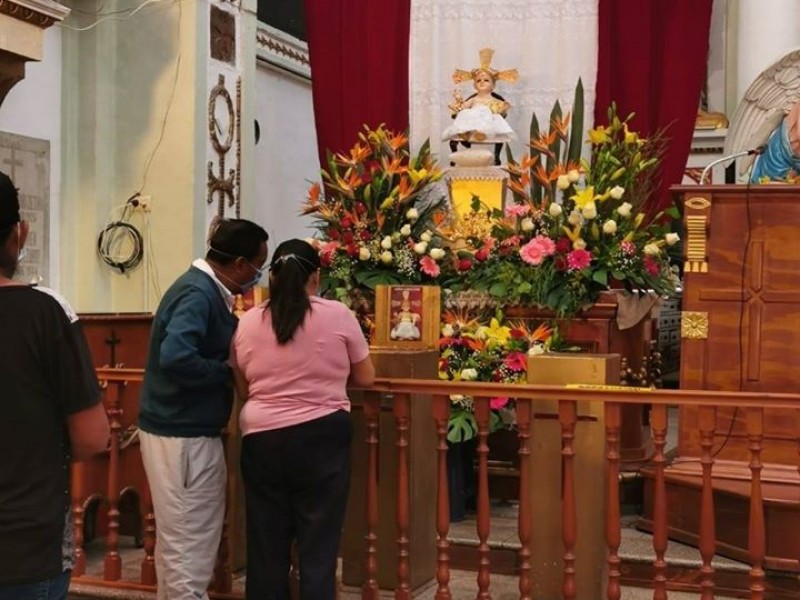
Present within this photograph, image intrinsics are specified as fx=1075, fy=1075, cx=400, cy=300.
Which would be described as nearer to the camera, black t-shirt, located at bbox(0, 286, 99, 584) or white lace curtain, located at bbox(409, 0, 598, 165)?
black t-shirt, located at bbox(0, 286, 99, 584)

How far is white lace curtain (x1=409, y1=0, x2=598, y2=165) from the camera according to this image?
22.6 ft

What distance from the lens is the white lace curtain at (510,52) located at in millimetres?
6875

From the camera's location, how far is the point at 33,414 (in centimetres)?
192

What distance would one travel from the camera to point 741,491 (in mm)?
4121

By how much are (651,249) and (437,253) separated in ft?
3.34

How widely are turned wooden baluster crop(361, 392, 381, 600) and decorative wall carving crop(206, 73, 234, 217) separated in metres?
4.22

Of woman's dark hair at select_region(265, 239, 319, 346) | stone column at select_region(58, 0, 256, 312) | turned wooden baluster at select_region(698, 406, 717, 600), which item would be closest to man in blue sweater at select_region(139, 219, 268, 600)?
woman's dark hair at select_region(265, 239, 319, 346)

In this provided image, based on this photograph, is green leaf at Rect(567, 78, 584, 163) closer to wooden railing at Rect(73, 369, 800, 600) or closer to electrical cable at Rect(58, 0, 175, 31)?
wooden railing at Rect(73, 369, 800, 600)

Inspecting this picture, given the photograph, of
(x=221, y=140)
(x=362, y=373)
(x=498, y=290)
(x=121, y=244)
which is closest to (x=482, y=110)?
(x=498, y=290)

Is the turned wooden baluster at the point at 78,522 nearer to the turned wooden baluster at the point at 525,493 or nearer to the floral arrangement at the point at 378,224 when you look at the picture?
the turned wooden baluster at the point at 525,493

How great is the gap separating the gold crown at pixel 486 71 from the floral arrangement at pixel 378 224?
802 mm

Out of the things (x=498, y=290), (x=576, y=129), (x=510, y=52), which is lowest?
(x=498, y=290)

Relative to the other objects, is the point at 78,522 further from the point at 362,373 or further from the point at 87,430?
the point at 87,430

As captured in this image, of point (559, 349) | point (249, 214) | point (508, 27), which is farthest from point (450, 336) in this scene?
point (249, 214)
